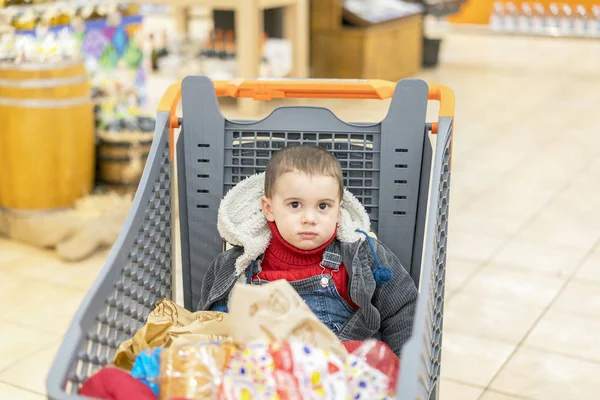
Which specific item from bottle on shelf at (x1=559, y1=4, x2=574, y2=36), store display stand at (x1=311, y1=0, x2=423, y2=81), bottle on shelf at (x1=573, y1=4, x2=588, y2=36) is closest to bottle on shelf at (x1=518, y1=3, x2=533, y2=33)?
bottle on shelf at (x1=559, y1=4, x2=574, y2=36)

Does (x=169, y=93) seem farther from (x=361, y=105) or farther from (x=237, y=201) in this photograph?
(x=361, y=105)

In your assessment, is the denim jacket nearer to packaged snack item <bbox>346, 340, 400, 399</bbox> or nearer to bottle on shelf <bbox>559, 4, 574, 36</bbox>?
packaged snack item <bbox>346, 340, 400, 399</bbox>

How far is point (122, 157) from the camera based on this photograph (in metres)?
3.82

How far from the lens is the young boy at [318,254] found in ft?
5.94

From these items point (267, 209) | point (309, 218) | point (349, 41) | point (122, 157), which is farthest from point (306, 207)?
point (349, 41)

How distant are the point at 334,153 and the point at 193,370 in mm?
748

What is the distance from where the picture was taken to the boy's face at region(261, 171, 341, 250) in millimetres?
1801

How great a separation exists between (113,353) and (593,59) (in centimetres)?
812

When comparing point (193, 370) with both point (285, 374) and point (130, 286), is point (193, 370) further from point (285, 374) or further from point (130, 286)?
point (130, 286)

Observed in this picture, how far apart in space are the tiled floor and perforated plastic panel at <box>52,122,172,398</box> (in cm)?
88

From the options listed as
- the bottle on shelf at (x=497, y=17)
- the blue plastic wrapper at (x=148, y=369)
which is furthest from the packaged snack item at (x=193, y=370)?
the bottle on shelf at (x=497, y=17)

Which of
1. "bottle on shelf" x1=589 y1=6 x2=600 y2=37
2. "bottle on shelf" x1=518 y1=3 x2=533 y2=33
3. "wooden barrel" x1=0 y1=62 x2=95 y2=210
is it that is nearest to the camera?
"wooden barrel" x1=0 y1=62 x2=95 y2=210

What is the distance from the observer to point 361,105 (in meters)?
6.43

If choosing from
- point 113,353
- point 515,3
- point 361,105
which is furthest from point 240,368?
point 515,3
